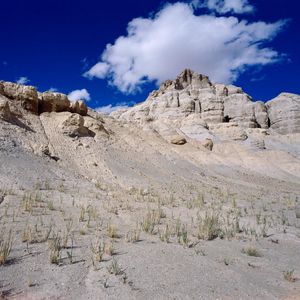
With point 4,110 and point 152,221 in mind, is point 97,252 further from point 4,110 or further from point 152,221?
point 4,110

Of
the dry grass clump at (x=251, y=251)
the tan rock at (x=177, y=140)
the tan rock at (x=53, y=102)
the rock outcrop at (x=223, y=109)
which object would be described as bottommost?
the dry grass clump at (x=251, y=251)

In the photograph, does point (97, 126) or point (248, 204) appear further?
point (97, 126)

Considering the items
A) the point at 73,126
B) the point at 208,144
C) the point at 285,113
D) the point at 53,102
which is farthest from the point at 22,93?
the point at 285,113

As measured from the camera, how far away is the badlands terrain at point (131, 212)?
5.50m

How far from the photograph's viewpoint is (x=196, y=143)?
3144 cm

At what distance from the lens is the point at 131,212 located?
10547 millimetres

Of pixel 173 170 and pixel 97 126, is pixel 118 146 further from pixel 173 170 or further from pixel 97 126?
pixel 173 170

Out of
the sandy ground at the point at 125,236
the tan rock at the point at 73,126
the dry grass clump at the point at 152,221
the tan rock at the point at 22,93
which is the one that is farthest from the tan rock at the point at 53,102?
the dry grass clump at the point at 152,221

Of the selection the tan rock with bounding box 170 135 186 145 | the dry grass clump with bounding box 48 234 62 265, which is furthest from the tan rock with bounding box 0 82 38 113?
the dry grass clump with bounding box 48 234 62 265

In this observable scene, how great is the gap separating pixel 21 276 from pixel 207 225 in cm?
482

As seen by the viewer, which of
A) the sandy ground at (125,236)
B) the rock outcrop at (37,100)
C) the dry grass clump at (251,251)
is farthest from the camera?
the rock outcrop at (37,100)

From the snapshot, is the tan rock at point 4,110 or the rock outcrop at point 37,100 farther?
the rock outcrop at point 37,100

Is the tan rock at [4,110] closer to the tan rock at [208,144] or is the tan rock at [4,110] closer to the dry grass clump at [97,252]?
the dry grass clump at [97,252]

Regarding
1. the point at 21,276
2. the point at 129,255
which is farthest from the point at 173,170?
the point at 21,276
